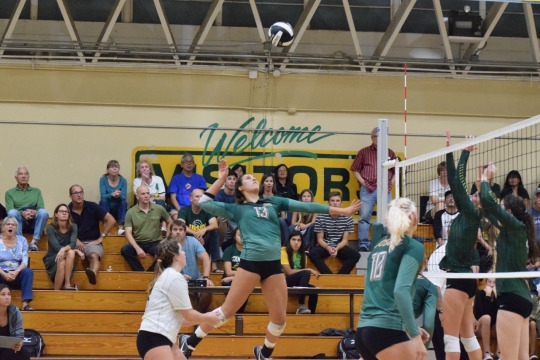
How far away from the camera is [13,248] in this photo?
42.1 ft

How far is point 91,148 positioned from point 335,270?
4.63 meters

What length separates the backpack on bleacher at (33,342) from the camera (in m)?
11.6

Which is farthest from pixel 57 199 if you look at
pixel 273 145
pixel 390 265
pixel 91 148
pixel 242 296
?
pixel 390 265

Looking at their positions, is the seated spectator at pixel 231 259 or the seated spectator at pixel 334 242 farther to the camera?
the seated spectator at pixel 334 242

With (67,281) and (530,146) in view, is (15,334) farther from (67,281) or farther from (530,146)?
(530,146)

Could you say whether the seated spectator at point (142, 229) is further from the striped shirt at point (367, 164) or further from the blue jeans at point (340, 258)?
the striped shirt at point (367, 164)

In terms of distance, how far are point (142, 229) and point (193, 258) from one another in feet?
4.39

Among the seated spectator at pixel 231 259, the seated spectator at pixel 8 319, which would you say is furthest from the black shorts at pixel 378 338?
the seated spectator at pixel 231 259

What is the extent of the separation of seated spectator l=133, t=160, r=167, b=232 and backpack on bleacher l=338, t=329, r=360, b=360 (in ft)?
13.9

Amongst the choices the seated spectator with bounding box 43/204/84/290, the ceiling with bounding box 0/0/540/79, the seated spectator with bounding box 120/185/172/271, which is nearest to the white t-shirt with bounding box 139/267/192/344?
the seated spectator with bounding box 43/204/84/290

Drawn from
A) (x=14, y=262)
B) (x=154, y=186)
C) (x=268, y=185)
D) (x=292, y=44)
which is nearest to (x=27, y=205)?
(x=14, y=262)

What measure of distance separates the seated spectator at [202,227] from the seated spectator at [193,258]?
0.63 metres

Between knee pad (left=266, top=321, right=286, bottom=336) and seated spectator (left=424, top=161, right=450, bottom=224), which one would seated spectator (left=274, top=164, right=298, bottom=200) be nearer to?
seated spectator (left=424, top=161, right=450, bottom=224)

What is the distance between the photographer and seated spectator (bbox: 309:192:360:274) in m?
13.9
